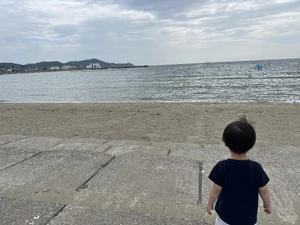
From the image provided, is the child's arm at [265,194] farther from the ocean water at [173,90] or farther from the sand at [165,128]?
the ocean water at [173,90]

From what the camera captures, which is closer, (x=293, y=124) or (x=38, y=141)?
(x=38, y=141)

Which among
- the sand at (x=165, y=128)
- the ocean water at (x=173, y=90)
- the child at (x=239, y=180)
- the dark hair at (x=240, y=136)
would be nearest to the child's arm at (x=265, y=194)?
the child at (x=239, y=180)

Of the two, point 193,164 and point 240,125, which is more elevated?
point 240,125

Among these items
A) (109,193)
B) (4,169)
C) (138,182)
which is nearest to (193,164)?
(138,182)

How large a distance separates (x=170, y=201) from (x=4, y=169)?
267cm

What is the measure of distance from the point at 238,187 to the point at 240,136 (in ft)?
1.20

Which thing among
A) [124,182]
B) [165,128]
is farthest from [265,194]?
[165,128]

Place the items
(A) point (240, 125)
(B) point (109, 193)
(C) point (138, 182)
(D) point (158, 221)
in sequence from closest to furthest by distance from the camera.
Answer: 1. (A) point (240, 125)
2. (D) point (158, 221)
3. (B) point (109, 193)
4. (C) point (138, 182)

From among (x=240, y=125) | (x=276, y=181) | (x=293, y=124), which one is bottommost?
(x=293, y=124)

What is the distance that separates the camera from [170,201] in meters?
2.98

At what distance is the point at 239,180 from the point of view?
181cm

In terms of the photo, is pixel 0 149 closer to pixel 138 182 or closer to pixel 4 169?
pixel 4 169

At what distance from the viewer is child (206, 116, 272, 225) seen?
1.75 m

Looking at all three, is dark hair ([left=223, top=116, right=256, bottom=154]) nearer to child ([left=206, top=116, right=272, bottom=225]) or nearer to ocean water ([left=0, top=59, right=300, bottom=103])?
child ([left=206, top=116, right=272, bottom=225])
